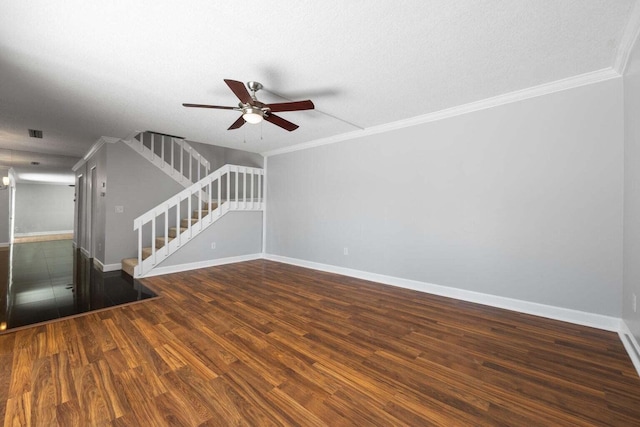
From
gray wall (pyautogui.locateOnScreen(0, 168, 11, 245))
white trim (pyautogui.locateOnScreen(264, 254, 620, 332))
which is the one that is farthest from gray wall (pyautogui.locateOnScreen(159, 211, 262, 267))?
gray wall (pyautogui.locateOnScreen(0, 168, 11, 245))

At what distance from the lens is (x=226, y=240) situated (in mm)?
5484

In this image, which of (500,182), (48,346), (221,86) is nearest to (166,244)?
(48,346)

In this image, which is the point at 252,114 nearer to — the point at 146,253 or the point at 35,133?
the point at 146,253

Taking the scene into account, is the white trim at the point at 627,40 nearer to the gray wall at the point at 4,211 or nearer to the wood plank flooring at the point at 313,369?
the wood plank flooring at the point at 313,369

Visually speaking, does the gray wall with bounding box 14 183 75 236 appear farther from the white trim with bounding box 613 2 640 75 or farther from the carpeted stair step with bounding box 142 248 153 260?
the white trim with bounding box 613 2 640 75

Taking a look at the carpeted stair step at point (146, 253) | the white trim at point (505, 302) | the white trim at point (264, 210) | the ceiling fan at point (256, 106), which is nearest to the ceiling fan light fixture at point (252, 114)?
the ceiling fan at point (256, 106)

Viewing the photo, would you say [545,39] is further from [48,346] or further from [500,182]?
[48,346]

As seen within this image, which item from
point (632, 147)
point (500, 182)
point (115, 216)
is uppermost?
point (632, 147)

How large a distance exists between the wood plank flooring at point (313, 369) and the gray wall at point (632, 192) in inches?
15.1

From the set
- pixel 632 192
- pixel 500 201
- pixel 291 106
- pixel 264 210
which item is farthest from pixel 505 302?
pixel 264 210

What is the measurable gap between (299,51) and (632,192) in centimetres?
300

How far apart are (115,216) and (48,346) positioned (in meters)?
3.38

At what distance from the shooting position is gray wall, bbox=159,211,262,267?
16.0 feet

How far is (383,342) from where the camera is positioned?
2.30 metres
